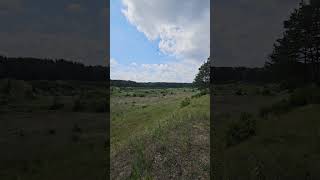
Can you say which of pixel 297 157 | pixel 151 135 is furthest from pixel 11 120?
pixel 297 157

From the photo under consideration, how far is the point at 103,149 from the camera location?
19297 mm

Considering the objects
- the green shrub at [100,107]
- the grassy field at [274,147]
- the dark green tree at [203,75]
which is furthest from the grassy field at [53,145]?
the dark green tree at [203,75]

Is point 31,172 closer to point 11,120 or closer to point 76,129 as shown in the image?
point 76,129

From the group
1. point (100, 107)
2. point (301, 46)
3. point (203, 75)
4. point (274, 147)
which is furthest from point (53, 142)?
point (203, 75)

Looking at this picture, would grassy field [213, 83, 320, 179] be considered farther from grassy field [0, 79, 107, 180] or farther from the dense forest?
the dense forest

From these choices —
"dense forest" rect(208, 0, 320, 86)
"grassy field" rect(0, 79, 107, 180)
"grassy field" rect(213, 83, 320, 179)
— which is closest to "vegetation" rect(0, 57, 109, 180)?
"grassy field" rect(0, 79, 107, 180)

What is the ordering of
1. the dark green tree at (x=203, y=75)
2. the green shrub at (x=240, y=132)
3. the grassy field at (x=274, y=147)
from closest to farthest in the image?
the grassy field at (x=274, y=147) → the green shrub at (x=240, y=132) → the dark green tree at (x=203, y=75)

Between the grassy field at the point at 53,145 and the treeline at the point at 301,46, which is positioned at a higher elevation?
the treeline at the point at 301,46

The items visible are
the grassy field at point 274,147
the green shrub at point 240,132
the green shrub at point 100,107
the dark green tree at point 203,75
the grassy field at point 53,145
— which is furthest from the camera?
the dark green tree at point 203,75

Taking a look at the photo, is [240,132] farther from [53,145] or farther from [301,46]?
[301,46]

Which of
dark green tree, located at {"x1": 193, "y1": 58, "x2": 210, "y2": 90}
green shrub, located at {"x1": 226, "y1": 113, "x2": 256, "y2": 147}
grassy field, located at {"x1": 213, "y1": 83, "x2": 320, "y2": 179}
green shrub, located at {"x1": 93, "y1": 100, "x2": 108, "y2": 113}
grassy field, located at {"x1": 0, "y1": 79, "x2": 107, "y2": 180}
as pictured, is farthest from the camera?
dark green tree, located at {"x1": 193, "y1": 58, "x2": 210, "y2": 90}

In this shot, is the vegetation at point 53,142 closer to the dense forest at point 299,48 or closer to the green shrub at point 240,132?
the green shrub at point 240,132

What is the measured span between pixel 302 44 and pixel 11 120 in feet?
108

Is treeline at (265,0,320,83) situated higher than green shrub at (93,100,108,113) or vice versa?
treeline at (265,0,320,83)
